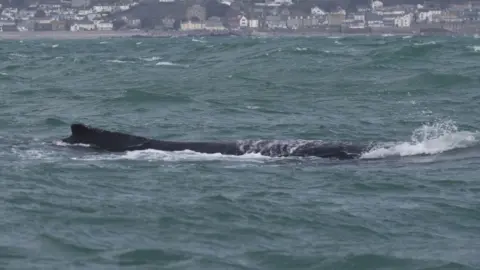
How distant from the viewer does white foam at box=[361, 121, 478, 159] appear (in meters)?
21.7

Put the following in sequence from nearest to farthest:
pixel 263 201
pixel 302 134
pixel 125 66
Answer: pixel 263 201 → pixel 302 134 → pixel 125 66

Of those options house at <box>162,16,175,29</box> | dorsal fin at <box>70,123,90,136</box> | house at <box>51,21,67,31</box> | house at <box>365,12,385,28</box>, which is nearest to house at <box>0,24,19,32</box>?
house at <box>51,21,67,31</box>

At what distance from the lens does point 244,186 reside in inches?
717

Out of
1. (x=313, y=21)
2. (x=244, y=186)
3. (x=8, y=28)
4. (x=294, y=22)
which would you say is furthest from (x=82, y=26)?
(x=244, y=186)

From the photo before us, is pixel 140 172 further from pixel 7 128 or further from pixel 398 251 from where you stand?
pixel 7 128

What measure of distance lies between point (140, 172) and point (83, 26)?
181 meters

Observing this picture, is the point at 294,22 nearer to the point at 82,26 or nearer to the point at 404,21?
the point at 404,21

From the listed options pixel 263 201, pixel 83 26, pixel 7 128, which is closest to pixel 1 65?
pixel 7 128

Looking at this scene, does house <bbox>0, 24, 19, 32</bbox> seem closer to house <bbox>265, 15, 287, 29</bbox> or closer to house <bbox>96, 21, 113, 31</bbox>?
house <bbox>96, 21, 113, 31</bbox>

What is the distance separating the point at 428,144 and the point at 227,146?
398 centimetres

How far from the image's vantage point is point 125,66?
188 feet

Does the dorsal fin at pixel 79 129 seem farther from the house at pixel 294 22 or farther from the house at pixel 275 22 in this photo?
the house at pixel 275 22

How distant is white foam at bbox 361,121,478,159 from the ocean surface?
0.04m

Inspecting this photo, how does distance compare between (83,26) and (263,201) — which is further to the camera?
(83,26)
